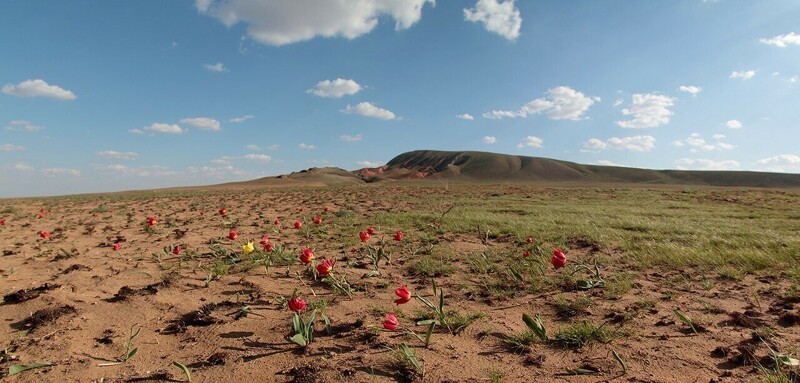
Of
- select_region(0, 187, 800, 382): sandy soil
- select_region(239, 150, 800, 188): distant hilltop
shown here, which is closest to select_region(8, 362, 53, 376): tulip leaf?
select_region(0, 187, 800, 382): sandy soil

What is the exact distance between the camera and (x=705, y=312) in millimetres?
3445

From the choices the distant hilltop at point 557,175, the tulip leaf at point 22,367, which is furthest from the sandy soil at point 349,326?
the distant hilltop at point 557,175

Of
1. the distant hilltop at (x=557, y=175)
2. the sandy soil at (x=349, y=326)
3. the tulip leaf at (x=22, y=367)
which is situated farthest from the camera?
the distant hilltop at (x=557, y=175)

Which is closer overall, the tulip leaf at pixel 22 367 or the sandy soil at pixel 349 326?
the tulip leaf at pixel 22 367

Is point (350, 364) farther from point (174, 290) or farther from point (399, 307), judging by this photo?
point (174, 290)

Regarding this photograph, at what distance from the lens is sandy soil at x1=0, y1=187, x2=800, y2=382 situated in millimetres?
2564

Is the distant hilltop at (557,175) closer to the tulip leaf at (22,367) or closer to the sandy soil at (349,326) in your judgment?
the sandy soil at (349,326)

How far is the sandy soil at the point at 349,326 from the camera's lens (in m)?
2.56

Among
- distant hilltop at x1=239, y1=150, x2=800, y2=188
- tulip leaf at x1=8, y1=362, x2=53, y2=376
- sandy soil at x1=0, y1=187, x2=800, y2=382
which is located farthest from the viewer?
distant hilltop at x1=239, y1=150, x2=800, y2=188

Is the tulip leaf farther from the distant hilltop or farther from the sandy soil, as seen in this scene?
the distant hilltop

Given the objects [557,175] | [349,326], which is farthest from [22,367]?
[557,175]

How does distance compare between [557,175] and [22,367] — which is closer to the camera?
[22,367]

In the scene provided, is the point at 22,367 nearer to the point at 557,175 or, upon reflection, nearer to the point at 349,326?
the point at 349,326

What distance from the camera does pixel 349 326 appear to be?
3.33 metres
